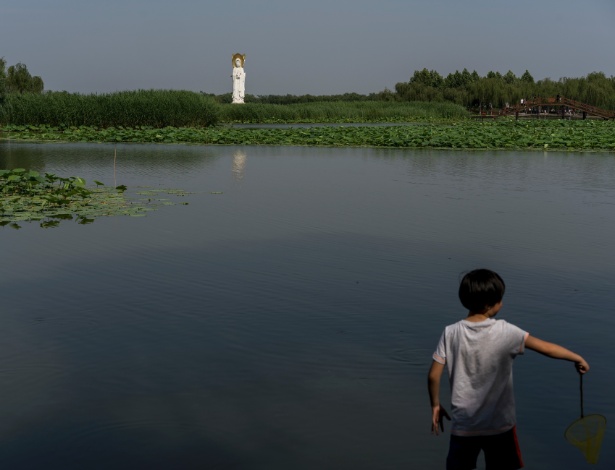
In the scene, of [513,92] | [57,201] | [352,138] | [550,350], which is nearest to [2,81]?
[352,138]

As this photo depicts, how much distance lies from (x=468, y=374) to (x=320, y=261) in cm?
574

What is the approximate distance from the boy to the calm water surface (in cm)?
98

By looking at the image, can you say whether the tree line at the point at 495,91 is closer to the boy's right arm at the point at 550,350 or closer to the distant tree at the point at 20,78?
the distant tree at the point at 20,78

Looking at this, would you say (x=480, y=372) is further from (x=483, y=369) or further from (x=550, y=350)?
(x=550, y=350)

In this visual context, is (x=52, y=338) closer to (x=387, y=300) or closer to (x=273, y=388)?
(x=273, y=388)

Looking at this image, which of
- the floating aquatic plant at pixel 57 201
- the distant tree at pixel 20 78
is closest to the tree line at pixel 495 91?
the distant tree at pixel 20 78

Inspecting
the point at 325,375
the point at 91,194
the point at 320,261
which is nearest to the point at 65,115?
the point at 91,194

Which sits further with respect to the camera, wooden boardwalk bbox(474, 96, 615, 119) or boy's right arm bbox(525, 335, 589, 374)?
wooden boardwalk bbox(474, 96, 615, 119)

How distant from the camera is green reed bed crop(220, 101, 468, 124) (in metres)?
54.7

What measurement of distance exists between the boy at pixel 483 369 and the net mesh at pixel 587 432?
0.36 meters

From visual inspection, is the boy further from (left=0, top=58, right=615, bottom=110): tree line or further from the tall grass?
(left=0, top=58, right=615, bottom=110): tree line

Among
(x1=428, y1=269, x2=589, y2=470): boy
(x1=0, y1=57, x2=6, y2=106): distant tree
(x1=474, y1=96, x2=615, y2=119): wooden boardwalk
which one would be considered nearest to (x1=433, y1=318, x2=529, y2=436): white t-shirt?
(x1=428, y1=269, x2=589, y2=470): boy

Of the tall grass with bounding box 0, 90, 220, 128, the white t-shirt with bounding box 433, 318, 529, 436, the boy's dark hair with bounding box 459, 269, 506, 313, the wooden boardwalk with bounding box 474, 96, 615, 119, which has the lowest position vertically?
the white t-shirt with bounding box 433, 318, 529, 436

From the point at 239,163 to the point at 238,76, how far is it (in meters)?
48.3
